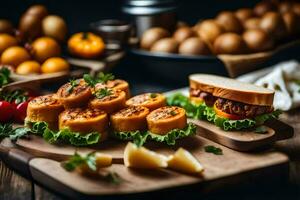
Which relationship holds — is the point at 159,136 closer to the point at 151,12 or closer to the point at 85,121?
the point at 85,121

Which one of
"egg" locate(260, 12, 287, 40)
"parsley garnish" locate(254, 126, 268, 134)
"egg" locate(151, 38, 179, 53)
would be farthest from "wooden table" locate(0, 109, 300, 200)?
"egg" locate(260, 12, 287, 40)

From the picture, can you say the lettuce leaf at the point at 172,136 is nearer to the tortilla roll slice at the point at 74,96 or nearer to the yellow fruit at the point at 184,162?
the yellow fruit at the point at 184,162

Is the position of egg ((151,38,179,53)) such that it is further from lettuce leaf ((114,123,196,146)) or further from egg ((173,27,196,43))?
lettuce leaf ((114,123,196,146))

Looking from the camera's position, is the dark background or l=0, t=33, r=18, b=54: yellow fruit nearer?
l=0, t=33, r=18, b=54: yellow fruit

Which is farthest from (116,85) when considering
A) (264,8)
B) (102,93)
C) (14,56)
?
(264,8)

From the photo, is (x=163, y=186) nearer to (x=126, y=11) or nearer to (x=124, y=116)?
(x=124, y=116)
